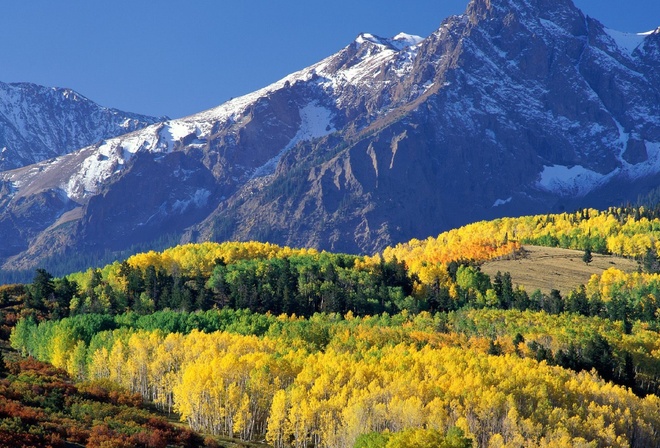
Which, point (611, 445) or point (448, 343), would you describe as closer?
point (611, 445)

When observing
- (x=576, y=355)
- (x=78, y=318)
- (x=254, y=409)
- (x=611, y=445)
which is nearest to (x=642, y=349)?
(x=576, y=355)

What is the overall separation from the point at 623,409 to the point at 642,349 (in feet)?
143

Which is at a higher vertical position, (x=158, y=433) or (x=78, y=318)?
(x=78, y=318)

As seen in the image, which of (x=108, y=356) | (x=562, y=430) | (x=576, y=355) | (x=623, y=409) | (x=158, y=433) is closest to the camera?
(x=158, y=433)

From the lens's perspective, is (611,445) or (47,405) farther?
(611,445)

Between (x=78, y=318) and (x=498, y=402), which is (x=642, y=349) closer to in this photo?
(x=498, y=402)

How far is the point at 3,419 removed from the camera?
11156cm

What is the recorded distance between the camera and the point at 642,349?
19650 cm

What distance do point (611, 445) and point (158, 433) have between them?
2369 inches

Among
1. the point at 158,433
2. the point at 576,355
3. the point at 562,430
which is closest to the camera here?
the point at 158,433

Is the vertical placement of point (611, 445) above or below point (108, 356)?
below

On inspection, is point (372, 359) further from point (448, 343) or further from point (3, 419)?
point (3, 419)

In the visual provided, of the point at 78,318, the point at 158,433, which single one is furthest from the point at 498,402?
the point at 78,318

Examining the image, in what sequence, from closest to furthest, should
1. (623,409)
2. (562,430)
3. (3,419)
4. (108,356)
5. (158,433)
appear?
(3,419) < (158,433) < (562,430) < (623,409) < (108,356)
